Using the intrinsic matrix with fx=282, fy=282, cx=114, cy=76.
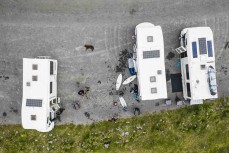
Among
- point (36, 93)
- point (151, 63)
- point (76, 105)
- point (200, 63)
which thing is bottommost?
point (76, 105)

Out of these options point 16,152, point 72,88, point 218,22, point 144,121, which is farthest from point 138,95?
point 16,152

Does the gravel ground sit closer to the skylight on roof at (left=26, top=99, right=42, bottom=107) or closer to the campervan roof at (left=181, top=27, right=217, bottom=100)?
the campervan roof at (left=181, top=27, right=217, bottom=100)

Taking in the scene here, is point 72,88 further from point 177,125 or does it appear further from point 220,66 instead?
point 220,66

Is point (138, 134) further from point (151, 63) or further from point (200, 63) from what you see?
point (200, 63)

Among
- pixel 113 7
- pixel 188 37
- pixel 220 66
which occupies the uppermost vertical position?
pixel 113 7

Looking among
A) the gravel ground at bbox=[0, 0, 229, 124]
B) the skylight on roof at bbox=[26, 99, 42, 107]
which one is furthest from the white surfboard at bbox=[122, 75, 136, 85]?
the skylight on roof at bbox=[26, 99, 42, 107]

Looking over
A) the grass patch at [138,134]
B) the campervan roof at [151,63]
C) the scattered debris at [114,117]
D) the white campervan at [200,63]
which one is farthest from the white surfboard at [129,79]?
the white campervan at [200,63]

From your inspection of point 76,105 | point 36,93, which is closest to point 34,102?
point 36,93
